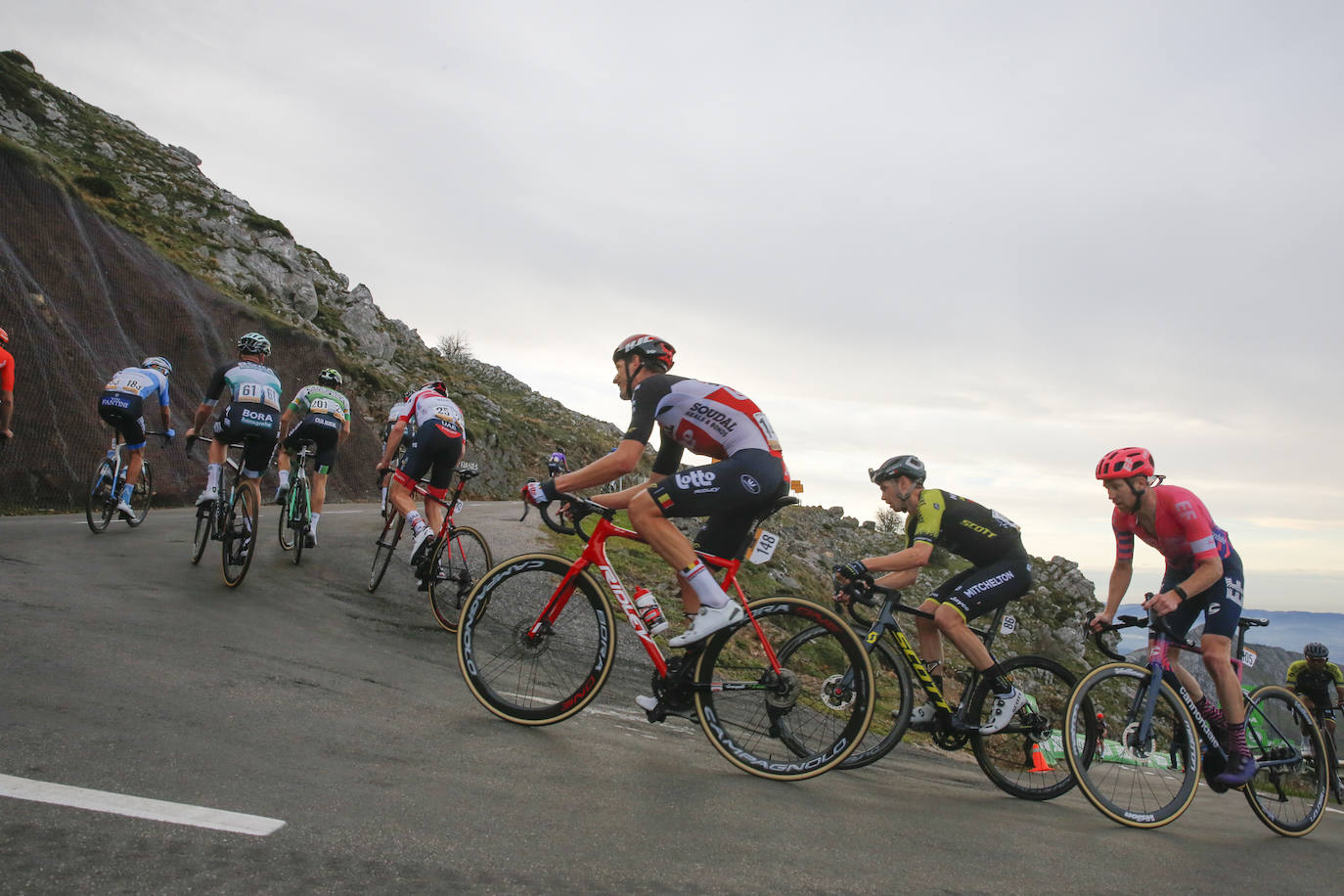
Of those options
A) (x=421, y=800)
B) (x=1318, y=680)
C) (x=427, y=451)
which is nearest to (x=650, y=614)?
(x=421, y=800)

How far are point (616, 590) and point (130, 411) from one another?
8.46 m

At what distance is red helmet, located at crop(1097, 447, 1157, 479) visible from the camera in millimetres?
5594

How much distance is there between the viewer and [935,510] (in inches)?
219

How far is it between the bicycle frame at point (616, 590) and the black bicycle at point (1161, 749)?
215 centimetres

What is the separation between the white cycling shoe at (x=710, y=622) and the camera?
14.1 ft

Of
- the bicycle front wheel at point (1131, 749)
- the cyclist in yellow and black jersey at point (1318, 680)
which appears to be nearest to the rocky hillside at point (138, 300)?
the bicycle front wheel at point (1131, 749)

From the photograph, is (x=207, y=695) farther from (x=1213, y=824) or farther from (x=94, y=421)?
(x=94, y=421)

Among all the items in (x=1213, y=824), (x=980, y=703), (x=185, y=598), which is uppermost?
(x=980, y=703)

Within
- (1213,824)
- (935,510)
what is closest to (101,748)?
(935,510)

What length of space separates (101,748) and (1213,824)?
21.3 ft

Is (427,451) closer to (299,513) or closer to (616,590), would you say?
(299,513)

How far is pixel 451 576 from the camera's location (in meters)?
7.57

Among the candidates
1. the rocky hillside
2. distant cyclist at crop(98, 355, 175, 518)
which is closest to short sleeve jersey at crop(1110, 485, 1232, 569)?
distant cyclist at crop(98, 355, 175, 518)

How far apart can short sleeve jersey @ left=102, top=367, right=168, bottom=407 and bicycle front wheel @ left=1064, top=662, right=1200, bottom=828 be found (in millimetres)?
10756
